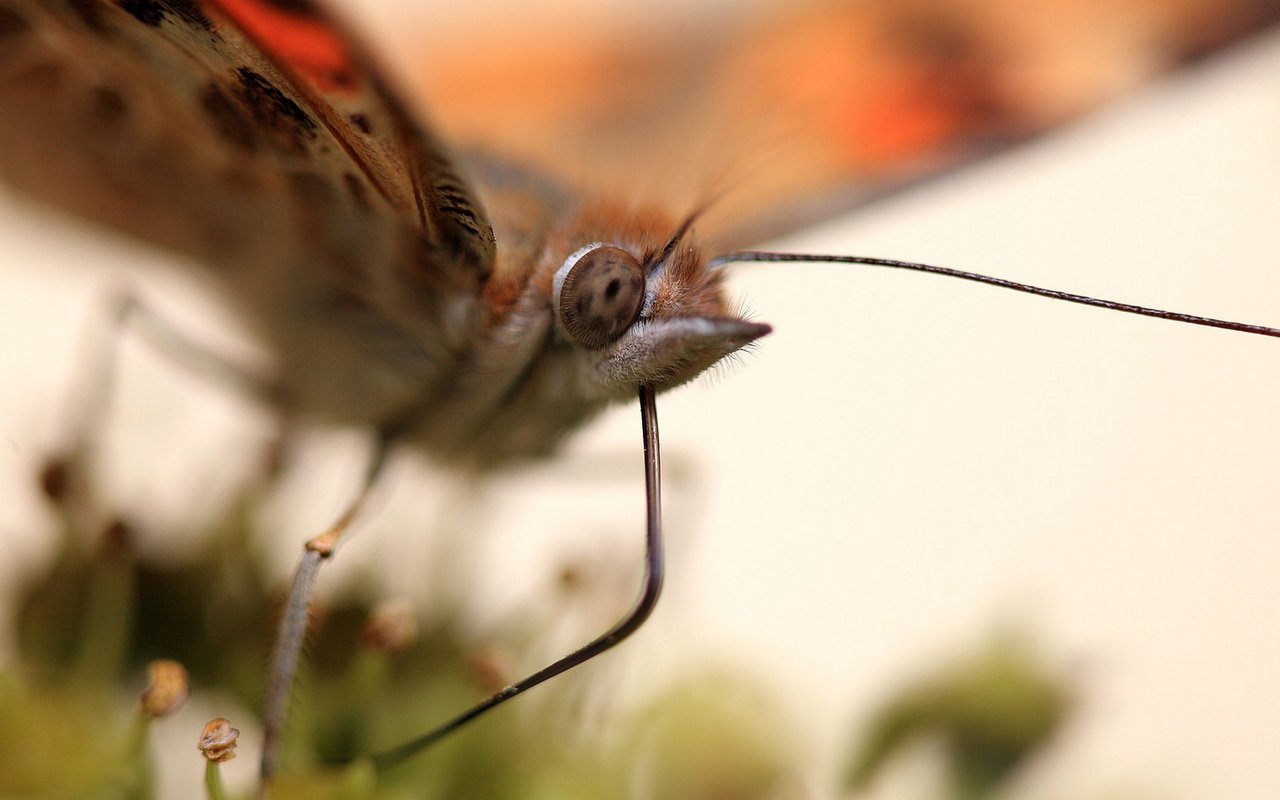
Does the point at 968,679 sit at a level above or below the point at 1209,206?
below

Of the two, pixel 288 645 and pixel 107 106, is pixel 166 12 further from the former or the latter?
pixel 288 645

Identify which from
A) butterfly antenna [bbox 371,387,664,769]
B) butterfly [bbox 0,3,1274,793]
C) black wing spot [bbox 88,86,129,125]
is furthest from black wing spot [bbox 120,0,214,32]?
butterfly antenna [bbox 371,387,664,769]

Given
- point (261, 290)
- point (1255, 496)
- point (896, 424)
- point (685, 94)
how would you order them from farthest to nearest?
point (685, 94)
point (896, 424)
point (1255, 496)
point (261, 290)

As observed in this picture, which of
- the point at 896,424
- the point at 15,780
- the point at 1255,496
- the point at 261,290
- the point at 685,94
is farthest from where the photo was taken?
the point at 685,94

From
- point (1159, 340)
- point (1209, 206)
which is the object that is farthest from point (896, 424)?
point (1209, 206)

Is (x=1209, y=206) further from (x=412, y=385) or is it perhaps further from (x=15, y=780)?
(x=15, y=780)

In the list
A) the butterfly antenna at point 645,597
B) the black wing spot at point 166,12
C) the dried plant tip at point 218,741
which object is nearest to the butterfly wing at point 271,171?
the black wing spot at point 166,12
